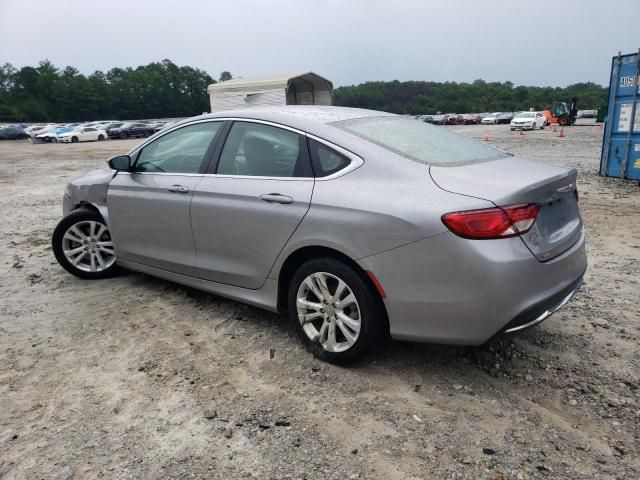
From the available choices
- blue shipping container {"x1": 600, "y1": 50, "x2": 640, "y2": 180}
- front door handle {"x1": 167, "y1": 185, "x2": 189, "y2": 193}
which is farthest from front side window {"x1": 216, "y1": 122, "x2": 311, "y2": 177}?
blue shipping container {"x1": 600, "y1": 50, "x2": 640, "y2": 180}

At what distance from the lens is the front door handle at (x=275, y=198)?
3199 mm

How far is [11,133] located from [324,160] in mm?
53449

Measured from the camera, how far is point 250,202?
3396 mm

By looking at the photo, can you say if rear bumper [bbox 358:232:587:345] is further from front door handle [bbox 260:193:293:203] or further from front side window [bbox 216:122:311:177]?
front side window [bbox 216:122:311:177]

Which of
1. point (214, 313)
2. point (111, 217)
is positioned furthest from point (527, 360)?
point (111, 217)

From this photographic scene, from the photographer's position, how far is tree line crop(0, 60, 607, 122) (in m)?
94.6

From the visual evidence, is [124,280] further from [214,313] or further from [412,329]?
[412,329]

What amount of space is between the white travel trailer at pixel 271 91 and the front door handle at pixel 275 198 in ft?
58.8

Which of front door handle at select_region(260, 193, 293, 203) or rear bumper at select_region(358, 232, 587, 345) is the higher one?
front door handle at select_region(260, 193, 293, 203)

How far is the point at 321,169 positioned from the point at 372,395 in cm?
140

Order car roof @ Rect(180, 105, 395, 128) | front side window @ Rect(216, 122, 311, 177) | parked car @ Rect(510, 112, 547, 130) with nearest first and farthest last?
front side window @ Rect(216, 122, 311, 177) < car roof @ Rect(180, 105, 395, 128) < parked car @ Rect(510, 112, 547, 130)

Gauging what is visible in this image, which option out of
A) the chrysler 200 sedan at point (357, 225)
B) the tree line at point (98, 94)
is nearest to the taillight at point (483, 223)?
the chrysler 200 sedan at point (357, 225)

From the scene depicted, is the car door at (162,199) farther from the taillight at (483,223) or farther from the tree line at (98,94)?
the tree line at (98,94)

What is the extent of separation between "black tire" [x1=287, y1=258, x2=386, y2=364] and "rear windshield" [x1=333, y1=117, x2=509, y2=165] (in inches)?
30.9
